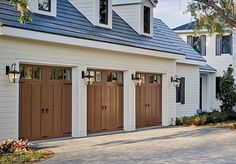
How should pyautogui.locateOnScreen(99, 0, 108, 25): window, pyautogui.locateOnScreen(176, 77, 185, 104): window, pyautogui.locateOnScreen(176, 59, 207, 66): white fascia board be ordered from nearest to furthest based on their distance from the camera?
pyautogui.locateOnScreen(99, 0, 108, 25): window
pyautogui.locateOnScreen(176, 59, 207, 66): white fascia board
pyautogui.locateOnScreen(176, 77, 185, 104): window

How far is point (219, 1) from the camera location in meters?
20.9

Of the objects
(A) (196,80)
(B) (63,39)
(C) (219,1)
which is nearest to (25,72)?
(B) (63,39)

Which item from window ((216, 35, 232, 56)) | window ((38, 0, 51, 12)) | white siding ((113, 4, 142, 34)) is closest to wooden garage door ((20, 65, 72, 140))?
window ((38, 0, 51, 12))

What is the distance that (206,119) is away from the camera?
23.8 meters

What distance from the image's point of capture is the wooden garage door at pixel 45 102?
14.9 meters

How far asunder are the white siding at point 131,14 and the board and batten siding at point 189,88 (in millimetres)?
4824

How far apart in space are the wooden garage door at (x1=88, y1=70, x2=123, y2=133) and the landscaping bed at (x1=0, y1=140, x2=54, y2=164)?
4.59m

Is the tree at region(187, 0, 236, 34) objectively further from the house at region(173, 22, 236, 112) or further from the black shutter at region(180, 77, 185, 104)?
the house at region(173, 22, 236, 112)

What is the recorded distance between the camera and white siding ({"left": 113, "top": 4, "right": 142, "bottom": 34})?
22.0 metres

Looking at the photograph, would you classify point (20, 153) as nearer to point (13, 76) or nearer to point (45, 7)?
point (13, 76)

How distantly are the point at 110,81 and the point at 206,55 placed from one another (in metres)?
15.8

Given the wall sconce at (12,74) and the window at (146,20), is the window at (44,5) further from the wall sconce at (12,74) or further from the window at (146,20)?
the window at (146,20)

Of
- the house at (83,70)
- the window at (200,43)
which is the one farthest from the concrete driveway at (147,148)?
the window at (200,43)

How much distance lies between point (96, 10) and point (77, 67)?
316 centimetres
